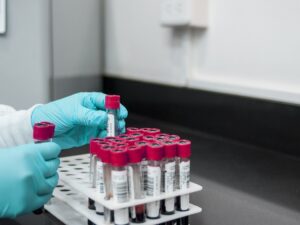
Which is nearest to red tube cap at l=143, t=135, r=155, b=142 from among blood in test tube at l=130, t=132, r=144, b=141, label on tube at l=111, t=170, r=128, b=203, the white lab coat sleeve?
blood in test tube at l=130, t=132, r=144, b=141

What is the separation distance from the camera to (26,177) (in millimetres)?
792

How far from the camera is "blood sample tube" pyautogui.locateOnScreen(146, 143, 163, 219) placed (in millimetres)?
750

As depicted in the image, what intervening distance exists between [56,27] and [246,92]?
78cm

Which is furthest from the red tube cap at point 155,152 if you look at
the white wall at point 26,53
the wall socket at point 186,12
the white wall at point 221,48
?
the white wall at point 26,53

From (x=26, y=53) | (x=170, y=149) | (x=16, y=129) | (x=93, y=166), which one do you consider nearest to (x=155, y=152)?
(x=170, y=149)

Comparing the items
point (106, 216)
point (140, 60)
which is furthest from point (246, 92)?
point (106, 216)

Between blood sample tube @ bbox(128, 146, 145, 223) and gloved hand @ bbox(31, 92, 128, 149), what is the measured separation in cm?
25

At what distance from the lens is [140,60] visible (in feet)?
6.00

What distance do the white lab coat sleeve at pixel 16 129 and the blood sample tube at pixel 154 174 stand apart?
48 cm

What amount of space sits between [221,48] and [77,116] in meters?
0.66

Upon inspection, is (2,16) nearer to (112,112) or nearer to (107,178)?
(112,112)

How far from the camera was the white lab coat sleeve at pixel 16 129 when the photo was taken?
1.12m

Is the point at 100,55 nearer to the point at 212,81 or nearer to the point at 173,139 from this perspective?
the point at 212,81

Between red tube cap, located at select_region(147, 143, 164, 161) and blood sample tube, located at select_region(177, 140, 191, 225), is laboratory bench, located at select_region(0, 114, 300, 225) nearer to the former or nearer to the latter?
blood sample tube, located at select_region(177, 140, 191, 225)
